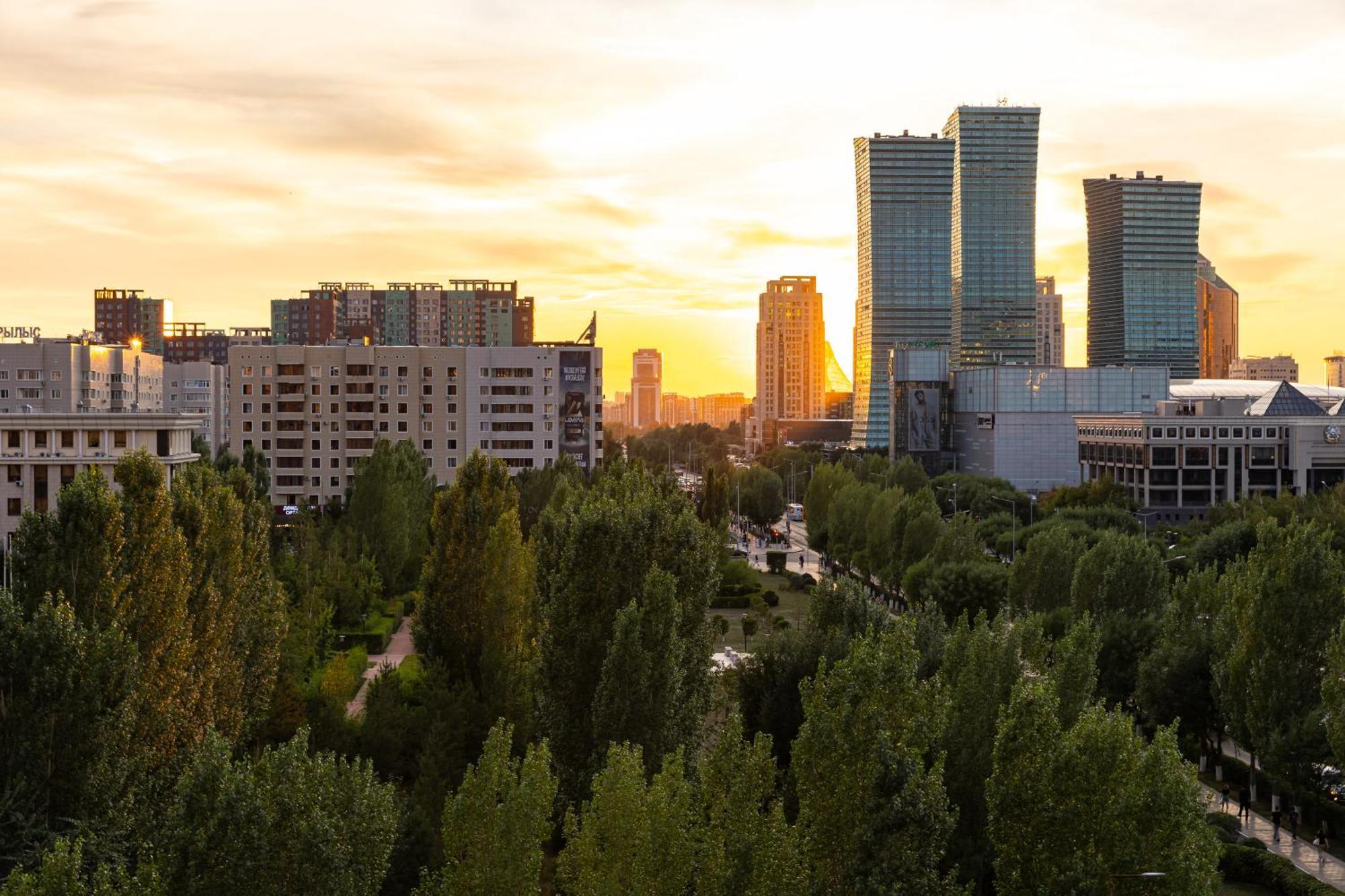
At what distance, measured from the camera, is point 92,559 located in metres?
21.6

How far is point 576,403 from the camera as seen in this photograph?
279 feet

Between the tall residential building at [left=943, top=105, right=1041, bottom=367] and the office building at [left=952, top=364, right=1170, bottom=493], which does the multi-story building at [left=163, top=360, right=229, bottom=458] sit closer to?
the office building at [left=952, top=364, right=1170, bottom=493]

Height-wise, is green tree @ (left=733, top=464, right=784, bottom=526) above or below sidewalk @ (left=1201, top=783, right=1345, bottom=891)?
above

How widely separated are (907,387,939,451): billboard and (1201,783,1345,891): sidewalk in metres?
94.9

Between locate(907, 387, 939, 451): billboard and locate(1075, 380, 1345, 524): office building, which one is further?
locate(907, 387, 939, 451): billboard

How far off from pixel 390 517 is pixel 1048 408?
78.2 metres

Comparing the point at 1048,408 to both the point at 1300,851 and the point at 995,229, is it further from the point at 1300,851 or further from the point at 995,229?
the point at 1300,851

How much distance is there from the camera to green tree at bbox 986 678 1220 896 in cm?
1630

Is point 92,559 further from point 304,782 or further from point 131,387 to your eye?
point 131,387

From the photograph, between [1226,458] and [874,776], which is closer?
[874,776]

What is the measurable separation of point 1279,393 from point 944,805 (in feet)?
300

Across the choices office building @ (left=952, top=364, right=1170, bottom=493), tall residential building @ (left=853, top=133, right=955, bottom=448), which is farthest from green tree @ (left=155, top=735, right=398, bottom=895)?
tall residential building @ (left=853, top=133, right=955, bottom=448)

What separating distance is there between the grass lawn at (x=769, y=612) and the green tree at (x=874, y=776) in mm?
21991

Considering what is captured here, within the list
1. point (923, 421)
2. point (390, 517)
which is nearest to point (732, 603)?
point (390, 517)
